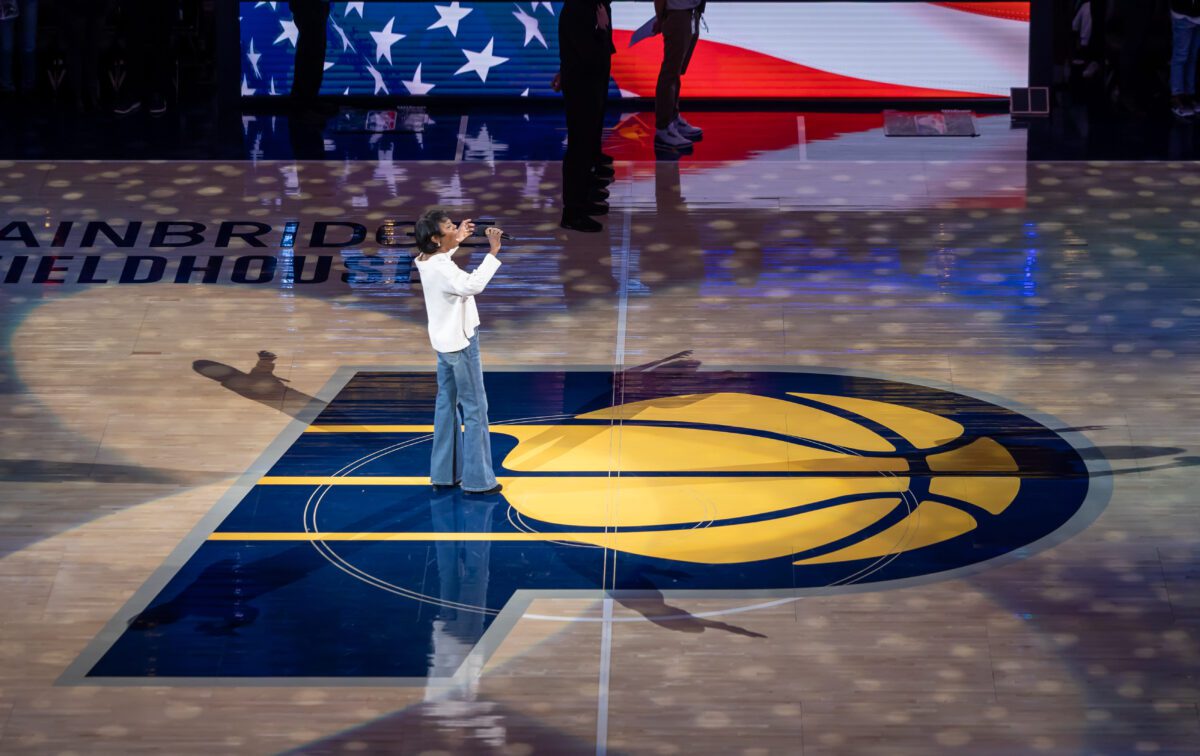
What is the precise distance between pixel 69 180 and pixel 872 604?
283 inches

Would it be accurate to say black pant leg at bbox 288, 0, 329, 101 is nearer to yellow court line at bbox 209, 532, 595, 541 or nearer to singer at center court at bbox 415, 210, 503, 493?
singer at center court at bbox 415, 210, 503, 493

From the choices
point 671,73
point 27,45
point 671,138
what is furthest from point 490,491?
point 27,45

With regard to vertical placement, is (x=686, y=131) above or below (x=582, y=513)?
above

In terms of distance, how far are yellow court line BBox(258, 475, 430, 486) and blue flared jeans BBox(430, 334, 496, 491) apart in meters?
0.14

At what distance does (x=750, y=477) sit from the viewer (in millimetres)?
7551

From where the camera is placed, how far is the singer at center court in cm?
702

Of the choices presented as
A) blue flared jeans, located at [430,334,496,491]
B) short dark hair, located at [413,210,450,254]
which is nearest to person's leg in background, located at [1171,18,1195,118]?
blue flared jeans, located at [430,334,496,491]

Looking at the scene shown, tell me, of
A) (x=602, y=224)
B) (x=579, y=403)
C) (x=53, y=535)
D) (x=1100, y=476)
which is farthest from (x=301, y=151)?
(x=1100, y=476)

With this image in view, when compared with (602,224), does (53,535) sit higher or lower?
lower

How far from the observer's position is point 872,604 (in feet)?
21.1

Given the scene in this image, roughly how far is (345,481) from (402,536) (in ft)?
2.16

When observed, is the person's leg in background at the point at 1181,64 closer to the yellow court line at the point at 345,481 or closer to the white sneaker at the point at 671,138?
the white sneaker at the point at 671,138

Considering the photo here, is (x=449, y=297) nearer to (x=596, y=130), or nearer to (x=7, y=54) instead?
(x=596, y=130)

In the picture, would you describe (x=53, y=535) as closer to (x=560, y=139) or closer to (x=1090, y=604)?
(x=1090, y=604)
